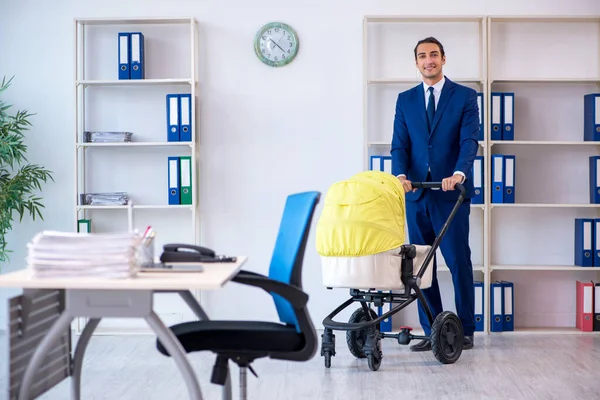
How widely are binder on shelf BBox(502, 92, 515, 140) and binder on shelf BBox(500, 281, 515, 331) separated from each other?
97 cm

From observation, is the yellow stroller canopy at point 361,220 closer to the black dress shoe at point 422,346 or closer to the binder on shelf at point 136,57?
the black dress shoe at point 422,346

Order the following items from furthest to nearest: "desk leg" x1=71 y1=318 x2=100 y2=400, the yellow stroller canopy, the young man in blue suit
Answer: the young man in blue suit < the yellow stroller canopy < "desk leg" x1=71 y1=318 x2=100 y2=400

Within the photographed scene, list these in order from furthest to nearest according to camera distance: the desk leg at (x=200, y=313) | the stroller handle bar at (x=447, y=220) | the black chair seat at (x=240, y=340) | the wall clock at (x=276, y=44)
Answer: the wall clock at (x=276, y=44) → the stroller handle bar at (x=447, y=220) → the desk leg at (x=200, y=313) → the black chair seat at (x=240, y=340)

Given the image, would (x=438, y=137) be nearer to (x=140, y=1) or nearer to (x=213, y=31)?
(x=213, y=31)

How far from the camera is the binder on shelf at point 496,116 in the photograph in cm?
518

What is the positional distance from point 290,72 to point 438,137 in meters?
1.23

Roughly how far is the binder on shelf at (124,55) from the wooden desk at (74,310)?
2818mm

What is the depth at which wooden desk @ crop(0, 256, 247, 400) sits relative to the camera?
2.02 m

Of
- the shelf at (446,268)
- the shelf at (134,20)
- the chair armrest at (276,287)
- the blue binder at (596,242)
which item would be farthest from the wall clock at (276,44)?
the chair armrest at (276,287)

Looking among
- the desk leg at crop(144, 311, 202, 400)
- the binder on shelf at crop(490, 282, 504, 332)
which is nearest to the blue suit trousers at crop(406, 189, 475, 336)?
the binder on shelf at crop(490, 282, 504, 332)

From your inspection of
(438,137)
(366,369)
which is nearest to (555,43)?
(438,137)

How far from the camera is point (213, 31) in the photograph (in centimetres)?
537

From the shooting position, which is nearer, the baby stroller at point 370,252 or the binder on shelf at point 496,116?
the baby stroller at point 370,252

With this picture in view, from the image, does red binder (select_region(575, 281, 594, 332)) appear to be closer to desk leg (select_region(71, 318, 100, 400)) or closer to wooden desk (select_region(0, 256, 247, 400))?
wooden desk (select_region(0, 256, 247, 400))
